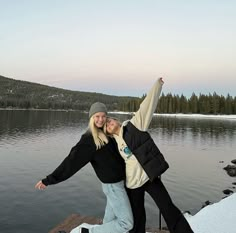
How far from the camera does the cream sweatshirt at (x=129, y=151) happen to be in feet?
14.1

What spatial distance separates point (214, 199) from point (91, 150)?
1472cm

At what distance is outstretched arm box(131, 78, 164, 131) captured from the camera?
4.37 meters

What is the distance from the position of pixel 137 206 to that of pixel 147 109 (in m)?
1.48

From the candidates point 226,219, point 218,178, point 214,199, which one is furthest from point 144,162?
point 218,178

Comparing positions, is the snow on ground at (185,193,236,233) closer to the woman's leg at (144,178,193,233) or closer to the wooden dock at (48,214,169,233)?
the wooden dock at (48,214,169,233)

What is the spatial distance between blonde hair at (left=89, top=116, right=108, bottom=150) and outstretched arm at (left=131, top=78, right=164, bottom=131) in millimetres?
486

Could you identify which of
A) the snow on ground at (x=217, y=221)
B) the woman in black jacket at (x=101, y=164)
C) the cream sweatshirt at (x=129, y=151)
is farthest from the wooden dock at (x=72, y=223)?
the cream sweatshirt at (x=129, y=151)

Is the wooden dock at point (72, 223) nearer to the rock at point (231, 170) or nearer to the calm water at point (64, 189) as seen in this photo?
the calm water at point (64, 189)

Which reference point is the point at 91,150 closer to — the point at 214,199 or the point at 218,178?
the point at 214,199

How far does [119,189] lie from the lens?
4.39 metres

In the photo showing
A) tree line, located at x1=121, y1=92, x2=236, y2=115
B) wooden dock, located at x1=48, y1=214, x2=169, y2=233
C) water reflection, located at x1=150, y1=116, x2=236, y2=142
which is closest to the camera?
wooden dock, located at x1=48, y1=214, x2=169, y2=233

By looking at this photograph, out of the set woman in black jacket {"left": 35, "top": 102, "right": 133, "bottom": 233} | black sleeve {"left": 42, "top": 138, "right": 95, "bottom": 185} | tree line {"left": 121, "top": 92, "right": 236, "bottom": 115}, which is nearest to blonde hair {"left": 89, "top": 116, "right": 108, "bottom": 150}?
woman in black jacket {"left": 35, "top": 102, "right": 133, "bottom": 233}

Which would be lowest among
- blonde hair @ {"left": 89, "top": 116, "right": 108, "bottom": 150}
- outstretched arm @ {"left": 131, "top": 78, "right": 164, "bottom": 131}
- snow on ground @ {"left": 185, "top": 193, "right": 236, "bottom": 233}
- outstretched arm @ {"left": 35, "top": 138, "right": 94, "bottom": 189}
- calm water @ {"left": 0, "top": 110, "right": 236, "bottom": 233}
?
calm water @ {"left": 0, "top": 110, "right": 236, "bottom": 233}

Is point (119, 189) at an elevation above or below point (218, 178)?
above
